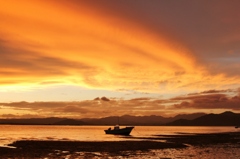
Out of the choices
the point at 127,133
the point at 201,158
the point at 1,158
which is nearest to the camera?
the point at 1,158

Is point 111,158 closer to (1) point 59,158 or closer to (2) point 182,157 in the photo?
(1) point 59,158

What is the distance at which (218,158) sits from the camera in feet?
122

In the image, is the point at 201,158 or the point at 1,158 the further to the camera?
the point at 201,158

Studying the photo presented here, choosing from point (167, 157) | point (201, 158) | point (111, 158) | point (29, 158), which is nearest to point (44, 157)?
point (29, 158)

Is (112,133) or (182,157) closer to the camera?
(182,157)

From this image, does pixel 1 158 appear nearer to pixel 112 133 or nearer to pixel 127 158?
pixel 127 158

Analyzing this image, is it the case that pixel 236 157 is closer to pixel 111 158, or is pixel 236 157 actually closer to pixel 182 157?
pixel 182 157

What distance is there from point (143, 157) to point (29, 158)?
46.2 feet

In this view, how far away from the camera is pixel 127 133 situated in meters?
106

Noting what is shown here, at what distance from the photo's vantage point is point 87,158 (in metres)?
A: 35.3

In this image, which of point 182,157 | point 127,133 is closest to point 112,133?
point 127,133

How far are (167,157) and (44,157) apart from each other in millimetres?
15594

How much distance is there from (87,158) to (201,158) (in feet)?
47.5

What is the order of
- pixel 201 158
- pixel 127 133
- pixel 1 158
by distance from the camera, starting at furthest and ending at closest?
pixel 127 133 → pixel 201 158 → pixel 1 158
